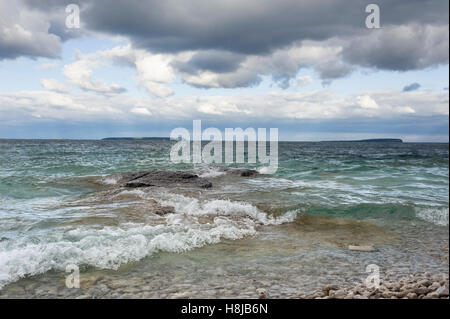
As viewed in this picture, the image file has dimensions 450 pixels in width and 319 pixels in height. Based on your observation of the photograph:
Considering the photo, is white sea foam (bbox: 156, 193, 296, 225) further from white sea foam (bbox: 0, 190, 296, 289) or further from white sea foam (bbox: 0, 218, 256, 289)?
white sea foam (bbox: 0, 218, 256, 289)

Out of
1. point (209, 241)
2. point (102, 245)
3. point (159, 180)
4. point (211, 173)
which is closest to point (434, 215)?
point (209, 241)

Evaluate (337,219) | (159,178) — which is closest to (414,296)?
(337,219)

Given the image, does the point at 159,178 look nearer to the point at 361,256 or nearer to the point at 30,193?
the point at 30,193

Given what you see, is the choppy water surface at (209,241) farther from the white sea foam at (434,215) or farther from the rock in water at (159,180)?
the rock in water at (159,180)

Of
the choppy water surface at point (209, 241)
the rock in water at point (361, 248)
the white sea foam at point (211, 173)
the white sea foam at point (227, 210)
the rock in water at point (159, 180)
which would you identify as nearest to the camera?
the choppy water surface at point (209, 241)

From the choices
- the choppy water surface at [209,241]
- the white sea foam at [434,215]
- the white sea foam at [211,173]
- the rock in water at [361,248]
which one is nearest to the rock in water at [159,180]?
the choppy water surface at [209,241]

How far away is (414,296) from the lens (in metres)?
4.47

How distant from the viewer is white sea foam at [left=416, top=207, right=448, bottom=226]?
1027cm

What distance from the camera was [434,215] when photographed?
10938 mm

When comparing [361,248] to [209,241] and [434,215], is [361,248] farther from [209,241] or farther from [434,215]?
[434,215]

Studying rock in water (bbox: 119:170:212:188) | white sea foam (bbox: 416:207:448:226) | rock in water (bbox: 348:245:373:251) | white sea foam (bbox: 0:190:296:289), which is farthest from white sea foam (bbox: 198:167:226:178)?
rock in water (bbox: 348:245:373:251)

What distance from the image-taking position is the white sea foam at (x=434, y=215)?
10.3 metres

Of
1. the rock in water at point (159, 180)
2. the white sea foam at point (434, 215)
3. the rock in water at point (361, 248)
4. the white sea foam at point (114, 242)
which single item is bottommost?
the white sea foam at point (434, 215)
